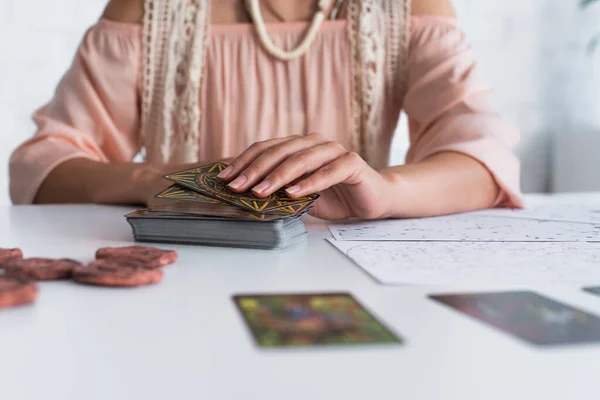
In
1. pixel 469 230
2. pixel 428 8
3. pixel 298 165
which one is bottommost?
pixel 469 230

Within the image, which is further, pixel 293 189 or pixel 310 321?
pixel 293 189

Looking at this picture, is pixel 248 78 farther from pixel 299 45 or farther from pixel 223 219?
pixel 223 219

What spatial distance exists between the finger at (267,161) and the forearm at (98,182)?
31 centimetres

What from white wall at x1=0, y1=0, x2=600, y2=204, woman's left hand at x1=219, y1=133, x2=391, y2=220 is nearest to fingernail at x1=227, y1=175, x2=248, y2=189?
woman's left hand at x1=219, y1=133, x2=391, y2=220

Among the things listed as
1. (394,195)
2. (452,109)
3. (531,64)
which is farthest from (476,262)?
(531,64)

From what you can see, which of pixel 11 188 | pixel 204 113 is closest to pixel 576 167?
pixel 204 113

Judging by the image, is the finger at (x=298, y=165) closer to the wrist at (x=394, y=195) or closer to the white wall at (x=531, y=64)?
the wrist at (x=394, y=195)

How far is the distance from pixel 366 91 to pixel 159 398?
1.11 metres

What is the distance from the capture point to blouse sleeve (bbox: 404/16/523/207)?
1125 mm

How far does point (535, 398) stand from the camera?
32 cm

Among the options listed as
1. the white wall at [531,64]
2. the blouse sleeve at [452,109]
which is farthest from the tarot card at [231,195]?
the white wall at [531,64]

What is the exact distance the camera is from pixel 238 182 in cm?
73

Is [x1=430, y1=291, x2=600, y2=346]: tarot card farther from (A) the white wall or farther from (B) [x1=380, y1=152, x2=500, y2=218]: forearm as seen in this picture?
(A) the white wall

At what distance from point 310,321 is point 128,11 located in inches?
43.2
